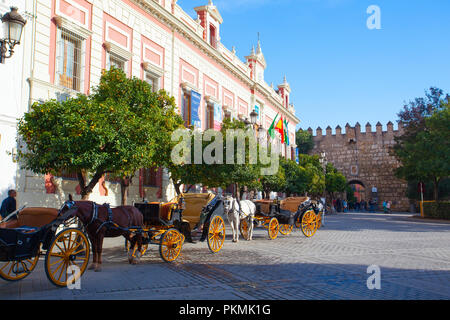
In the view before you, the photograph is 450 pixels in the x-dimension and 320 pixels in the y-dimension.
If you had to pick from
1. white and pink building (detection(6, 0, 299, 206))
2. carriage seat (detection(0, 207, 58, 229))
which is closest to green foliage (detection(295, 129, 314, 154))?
white and pink building (detection(6, 0, 299, 206))

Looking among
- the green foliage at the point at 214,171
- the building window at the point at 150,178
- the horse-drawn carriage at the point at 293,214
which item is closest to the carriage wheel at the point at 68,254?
the horse-drawn carriage at the point at 293,214

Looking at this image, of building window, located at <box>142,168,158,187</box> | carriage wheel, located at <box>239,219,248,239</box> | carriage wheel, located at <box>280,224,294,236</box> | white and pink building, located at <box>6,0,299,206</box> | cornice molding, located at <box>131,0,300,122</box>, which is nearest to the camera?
white and pink building, located at <box>6,0,299,206</box>

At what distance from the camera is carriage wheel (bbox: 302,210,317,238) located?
Answer: 13617mm

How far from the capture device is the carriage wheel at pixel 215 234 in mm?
9289

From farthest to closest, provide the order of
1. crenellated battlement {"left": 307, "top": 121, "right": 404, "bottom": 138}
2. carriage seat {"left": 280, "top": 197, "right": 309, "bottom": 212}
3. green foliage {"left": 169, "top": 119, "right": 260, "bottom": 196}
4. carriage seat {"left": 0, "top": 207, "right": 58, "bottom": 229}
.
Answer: crenellated battlement {"left": 307, "top": 121, "right": 404, "bottom": 138} → green foliage {"left": 169, "top": 119, "right": 260, "bottom": 196} → carriage seat {"left": 280, "top": 197, "right": 309, "bottom": 212} → carriage seat {"left": 0, "top": 207, "right": 58, "bottom": 229}

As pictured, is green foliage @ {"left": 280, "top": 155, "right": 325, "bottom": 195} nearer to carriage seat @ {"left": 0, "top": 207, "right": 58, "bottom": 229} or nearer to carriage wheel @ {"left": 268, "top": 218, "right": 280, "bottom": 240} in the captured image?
carriage wheel @ {"left": 268, "top": 218, "right": 280, "bottom": 240}

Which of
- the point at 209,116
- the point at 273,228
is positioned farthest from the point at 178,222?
the point at 209,116

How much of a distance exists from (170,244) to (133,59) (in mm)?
10653

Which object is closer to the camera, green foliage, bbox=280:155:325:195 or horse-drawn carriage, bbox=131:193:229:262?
horse-drawn carriage, bbox=131:193:229:262

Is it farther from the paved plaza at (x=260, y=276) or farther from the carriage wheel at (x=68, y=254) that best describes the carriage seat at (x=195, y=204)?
the carriage wheel at (x=68, y=254)

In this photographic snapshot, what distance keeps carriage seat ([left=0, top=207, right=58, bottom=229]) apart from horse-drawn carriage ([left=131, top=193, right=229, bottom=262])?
1667 millimetres

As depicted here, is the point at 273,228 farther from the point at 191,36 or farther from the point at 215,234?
the point at 191,36

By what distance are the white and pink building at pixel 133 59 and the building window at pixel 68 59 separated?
3 centimetres

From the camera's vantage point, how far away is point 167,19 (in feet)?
62.1
